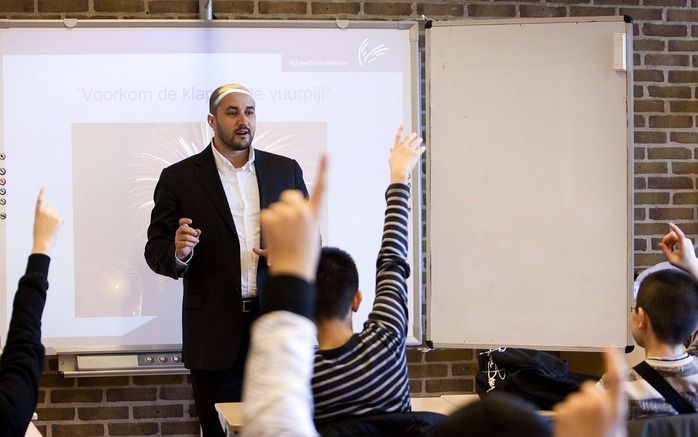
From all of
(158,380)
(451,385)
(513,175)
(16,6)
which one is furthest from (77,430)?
(513,175)

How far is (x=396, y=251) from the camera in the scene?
198cm

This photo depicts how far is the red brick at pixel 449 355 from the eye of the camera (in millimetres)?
4250

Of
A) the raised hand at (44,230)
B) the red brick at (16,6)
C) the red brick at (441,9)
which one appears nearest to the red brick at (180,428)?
the red brick at (16,6)

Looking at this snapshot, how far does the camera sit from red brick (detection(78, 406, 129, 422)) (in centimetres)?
412

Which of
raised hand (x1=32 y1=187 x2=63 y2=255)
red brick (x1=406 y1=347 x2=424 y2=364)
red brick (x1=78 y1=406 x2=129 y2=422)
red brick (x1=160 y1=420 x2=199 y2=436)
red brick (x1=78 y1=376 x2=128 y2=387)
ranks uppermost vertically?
raised hand (x1=32 y1=187 x2=63 y2=255)

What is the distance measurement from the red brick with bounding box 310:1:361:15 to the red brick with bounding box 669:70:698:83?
150 centimetres

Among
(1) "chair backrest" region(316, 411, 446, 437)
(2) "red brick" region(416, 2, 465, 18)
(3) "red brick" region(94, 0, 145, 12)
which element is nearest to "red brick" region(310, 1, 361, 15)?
(2) "red brick" region(416, 2, 465, 18)

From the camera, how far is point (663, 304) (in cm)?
220

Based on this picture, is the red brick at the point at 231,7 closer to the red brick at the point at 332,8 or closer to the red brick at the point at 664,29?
the red brick at the point at 332,8

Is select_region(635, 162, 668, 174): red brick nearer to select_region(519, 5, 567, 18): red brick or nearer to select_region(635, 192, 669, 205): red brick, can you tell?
select_region(635, 192, 669, 205): red brick

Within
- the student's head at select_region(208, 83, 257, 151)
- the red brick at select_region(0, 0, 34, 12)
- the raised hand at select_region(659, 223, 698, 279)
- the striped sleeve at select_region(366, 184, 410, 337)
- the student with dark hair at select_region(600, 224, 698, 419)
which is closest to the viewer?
the striped sleeve at select_region(366, 184, 410, 337)

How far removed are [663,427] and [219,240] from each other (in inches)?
73.1

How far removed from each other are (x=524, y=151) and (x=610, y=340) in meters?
0.86

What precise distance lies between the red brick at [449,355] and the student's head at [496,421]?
333 centimetres
